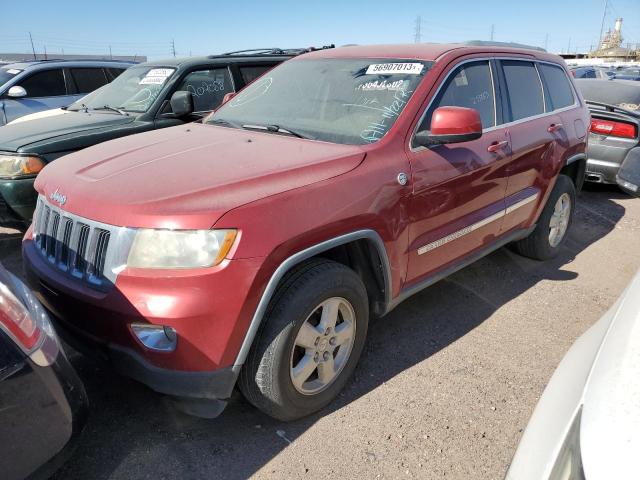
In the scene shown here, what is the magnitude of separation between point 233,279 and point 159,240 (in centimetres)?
33

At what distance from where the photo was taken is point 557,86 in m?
4.55

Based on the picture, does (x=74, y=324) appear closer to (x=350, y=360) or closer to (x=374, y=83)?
(x=350, y=360)

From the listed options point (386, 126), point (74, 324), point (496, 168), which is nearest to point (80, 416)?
point (74, 324)

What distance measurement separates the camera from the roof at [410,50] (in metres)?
3.30

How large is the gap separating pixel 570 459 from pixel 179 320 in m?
1.43

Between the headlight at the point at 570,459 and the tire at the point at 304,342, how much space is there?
1271 millimetres

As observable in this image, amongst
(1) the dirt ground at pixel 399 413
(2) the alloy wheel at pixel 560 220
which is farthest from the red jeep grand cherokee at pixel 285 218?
(2) the alloy wheel at pixel 560 220

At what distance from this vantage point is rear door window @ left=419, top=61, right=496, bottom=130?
3154 millimetres


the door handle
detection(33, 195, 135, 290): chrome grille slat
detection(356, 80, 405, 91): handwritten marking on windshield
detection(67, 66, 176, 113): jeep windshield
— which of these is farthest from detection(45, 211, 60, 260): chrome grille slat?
detection(67, 66, 176, 113): jeep windshield

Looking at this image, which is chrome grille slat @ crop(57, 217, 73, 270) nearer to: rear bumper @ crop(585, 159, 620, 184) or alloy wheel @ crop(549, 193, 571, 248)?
alloy wheel @ crop(549, 193, 571, 248)

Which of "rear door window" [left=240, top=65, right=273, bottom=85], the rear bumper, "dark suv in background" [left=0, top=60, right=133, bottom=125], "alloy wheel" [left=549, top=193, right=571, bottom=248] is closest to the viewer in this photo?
"alloy wheel" [left=549, top=193, right=571, bottom=248]

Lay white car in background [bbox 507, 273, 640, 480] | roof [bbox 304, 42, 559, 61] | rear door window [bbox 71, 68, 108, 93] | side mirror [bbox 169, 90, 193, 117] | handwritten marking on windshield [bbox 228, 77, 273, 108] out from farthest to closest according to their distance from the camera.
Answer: rear door window [bbox 71, 68, 108, 93] → side mirror [bbox 169, 90, 193, 117] → handwritten marking on windshield [bbox 228, 77, 273, 108] → roof [bbox 304, 42, 559, 61] → white car in background [bbox 507, 273, 640, 480]

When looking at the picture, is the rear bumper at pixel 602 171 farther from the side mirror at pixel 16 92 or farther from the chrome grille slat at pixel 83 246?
the side mirror at pixel 16 92

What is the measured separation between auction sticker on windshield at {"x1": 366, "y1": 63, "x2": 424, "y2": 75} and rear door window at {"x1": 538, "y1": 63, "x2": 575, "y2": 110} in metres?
1.73
